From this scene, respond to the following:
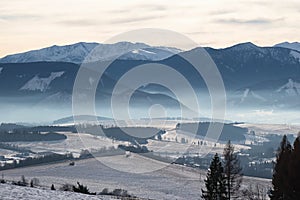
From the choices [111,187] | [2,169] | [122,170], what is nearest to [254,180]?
[122,170]

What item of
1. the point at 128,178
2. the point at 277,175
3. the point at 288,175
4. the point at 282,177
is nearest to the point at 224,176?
the point at 277,175

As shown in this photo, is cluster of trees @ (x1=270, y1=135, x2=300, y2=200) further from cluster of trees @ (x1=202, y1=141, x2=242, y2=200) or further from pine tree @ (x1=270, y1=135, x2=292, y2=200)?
cluster of trees @ (x1=202, y1=141, x2=242, y2=200)

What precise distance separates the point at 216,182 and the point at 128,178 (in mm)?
100934

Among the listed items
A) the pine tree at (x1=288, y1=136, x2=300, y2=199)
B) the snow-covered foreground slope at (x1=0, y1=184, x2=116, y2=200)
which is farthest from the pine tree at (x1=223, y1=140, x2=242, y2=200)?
the snow-covered foreground slope at (x1=0, y1=184, x2=116, y2=200)

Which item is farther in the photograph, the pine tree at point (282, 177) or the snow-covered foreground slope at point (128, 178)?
the snow-covered foreground slope at point (128, 178)

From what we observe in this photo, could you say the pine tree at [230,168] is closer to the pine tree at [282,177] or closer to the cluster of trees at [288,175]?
the pine tree at [282,177]

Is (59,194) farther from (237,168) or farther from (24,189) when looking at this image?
(237,168)

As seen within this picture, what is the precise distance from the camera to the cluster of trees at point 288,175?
46438 millimetres

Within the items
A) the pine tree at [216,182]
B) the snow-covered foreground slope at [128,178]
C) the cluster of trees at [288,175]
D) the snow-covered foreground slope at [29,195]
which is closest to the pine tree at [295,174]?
the cluster of trees at [288,175]

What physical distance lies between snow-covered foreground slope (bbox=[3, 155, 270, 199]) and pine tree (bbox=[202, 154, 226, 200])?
2502 inches

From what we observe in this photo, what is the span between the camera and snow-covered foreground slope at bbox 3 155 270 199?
5128 inches

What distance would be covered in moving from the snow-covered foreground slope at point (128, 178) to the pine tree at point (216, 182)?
63.5m

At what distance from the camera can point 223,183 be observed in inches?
2104

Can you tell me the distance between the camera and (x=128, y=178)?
6043 inches
